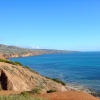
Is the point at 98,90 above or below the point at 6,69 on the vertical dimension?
below

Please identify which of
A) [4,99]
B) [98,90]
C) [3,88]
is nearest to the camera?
[4,99]

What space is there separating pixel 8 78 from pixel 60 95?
463 inches

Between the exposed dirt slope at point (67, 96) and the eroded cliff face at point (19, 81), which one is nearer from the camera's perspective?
the exposed dirt slope at point (67, 96)

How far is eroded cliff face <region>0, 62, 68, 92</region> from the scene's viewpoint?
34531 mm

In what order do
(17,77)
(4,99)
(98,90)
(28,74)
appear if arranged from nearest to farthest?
1. (4,99)
2. (17,77)
3. (28,74)
4. (98,90)

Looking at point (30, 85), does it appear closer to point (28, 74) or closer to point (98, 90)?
point (28, 74)

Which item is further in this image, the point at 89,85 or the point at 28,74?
the point at 89,85

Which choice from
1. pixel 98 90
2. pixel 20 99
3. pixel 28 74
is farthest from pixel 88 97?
pixel 98 90

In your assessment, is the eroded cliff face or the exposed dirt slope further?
the eroded cliff face

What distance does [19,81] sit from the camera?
3644cm

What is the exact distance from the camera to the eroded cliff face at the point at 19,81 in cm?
3453

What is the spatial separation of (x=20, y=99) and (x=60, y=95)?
6483mm

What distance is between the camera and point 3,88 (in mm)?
34000

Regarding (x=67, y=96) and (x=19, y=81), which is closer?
(x=67, y=96)
